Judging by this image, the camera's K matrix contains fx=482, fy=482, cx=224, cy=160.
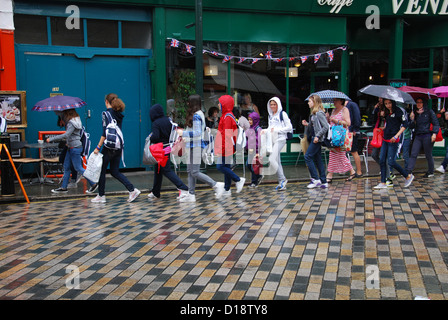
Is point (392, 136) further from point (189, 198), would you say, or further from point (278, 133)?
point (189, 198)

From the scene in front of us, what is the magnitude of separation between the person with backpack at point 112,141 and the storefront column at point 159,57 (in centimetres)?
361

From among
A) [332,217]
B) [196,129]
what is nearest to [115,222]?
[196,129]

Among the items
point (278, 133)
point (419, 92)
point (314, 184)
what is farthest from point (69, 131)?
point (419, 92)

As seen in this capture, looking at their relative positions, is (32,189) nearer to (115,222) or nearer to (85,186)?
(85,186)

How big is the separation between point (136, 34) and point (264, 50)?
3467 mm

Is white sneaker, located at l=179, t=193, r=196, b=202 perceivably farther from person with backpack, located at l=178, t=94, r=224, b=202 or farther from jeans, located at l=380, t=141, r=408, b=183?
jeans, located at l=380, t=141, r=408, b=183

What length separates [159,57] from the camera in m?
12.1

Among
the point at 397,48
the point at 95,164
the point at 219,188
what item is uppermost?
the point at 397,48

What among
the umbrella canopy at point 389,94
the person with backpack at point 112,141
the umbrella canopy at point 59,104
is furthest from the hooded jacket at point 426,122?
the umbrella canopy at point 59,104

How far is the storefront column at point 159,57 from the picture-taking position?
12039 millimetres

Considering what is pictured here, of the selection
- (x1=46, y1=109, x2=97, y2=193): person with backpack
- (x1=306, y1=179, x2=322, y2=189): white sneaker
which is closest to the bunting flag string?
(x1=46, y1=109, x2=97, y2=193): person with backpack

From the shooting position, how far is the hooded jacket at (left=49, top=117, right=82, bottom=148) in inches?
372

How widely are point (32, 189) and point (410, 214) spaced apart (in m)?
7.29

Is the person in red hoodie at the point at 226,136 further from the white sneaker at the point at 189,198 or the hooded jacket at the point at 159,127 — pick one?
the hooded jacket at the point at 159,127
